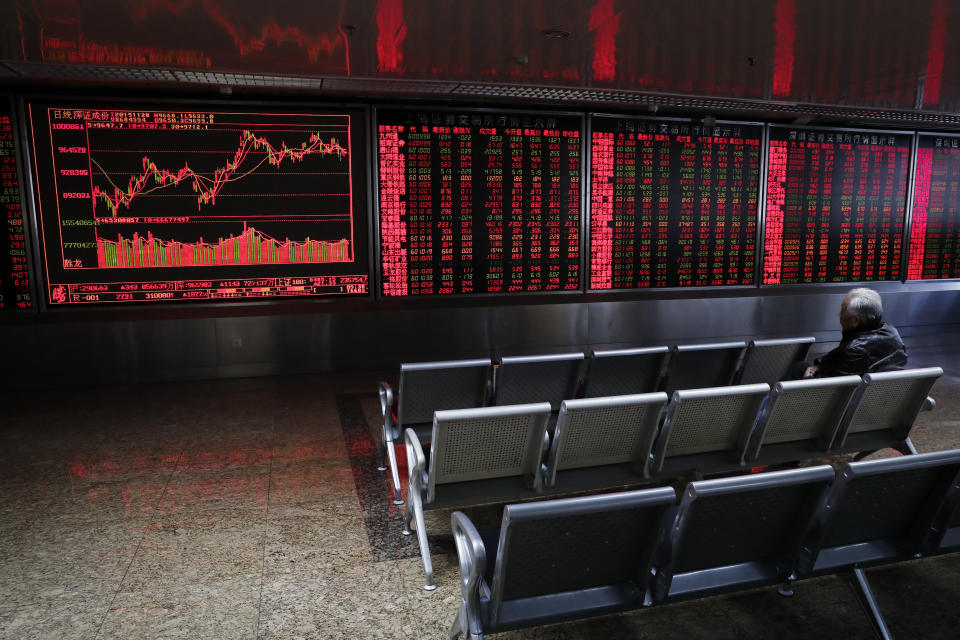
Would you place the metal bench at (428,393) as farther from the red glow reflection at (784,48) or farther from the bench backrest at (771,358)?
the red glow reflection at (784,48)

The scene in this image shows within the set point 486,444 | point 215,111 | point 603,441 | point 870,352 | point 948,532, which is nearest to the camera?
point 948,532

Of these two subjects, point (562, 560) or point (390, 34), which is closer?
point (562, 560)

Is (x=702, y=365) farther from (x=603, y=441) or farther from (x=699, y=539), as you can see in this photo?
(x=699, y=539)

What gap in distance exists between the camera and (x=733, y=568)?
210 centimetres

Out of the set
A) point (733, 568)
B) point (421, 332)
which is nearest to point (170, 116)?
point (421, 332)

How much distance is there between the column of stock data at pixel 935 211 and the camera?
26.2 feet

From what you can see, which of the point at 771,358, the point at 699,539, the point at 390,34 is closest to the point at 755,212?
the point at 771,358

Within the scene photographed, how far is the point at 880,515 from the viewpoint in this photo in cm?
213

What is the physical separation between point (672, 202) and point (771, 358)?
3.45 meters

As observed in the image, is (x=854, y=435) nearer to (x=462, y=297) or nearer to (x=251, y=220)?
(x=462, y=297)

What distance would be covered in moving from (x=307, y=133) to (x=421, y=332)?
6.97ft

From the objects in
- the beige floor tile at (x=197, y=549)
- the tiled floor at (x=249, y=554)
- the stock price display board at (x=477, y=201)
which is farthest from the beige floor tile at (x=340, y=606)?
the stock price display board at (x=477, y=201)

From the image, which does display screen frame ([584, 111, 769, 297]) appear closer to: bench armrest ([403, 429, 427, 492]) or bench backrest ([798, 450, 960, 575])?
bench armrest ([403, 429, 427, 492])

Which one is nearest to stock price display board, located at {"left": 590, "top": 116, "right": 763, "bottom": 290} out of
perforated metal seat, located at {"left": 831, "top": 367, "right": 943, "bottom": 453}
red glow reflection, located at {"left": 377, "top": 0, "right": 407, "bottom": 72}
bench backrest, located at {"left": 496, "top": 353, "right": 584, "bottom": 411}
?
red glow reflection, located at {"left": 377, "top": 0, "right": 407, "bottom": 72}
